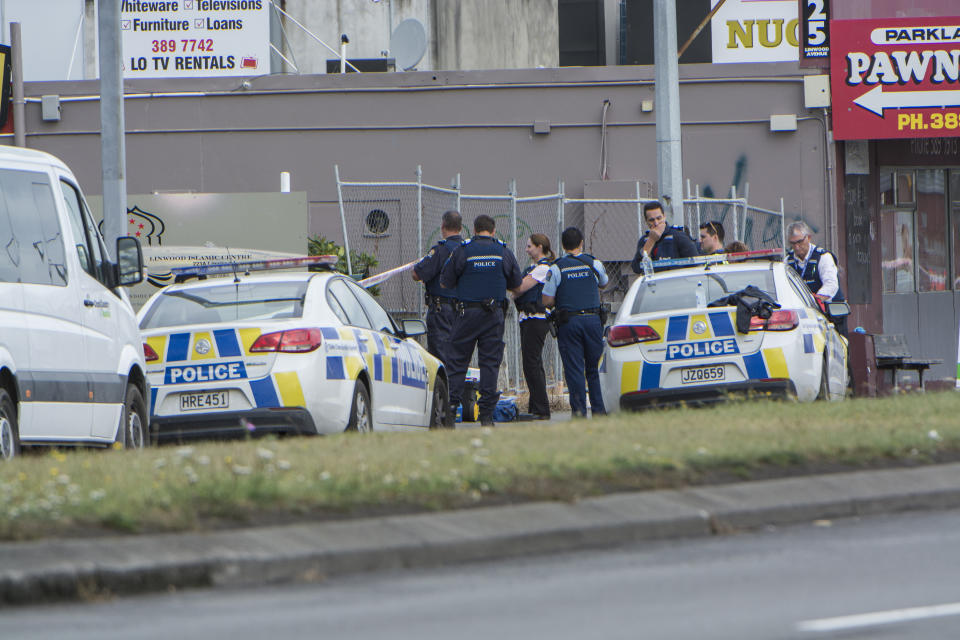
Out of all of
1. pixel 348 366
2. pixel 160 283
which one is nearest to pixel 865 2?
pixel 160 283

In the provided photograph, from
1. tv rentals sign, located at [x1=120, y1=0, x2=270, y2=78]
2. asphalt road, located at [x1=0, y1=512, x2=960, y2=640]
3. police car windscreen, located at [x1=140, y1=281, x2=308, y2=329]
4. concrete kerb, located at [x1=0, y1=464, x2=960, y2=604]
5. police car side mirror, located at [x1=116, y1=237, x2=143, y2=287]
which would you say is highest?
tv rentals sign, located at [x1=120, y1=0, x2=270, y2=78]

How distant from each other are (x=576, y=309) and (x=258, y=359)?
4.27m

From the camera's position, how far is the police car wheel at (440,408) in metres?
13.4

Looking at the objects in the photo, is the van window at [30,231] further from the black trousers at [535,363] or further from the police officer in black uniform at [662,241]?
the police officer in black uniform at [662,241]

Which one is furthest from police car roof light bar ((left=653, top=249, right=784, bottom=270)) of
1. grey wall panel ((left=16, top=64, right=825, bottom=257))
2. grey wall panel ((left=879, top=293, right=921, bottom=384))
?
grey wall panel ((left=879, top=293, right=921, bottom=384))

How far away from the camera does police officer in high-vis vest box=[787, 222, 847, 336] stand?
48.6 feet

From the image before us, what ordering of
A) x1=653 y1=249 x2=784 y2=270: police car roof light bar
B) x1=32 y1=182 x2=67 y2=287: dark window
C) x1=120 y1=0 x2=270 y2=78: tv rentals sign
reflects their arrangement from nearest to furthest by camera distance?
x1=32 y1=182 x2=67 y2=287: dark window
x1=653 y1=249 x2=784 y2=270: police car roof light bar
x1=120 y1=0 x2=270 y2=78: tv rentals sign

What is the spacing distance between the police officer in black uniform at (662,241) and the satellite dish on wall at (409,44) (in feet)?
33.5

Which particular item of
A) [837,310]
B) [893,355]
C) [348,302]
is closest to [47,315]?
[348,302]

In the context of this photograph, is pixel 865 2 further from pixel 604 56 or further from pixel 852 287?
pixel 604 56

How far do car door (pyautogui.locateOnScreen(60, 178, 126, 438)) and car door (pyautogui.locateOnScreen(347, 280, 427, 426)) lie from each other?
2575 mm

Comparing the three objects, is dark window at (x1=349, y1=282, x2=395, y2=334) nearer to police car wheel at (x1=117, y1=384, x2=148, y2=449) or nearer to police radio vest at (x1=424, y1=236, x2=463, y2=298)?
police radio vest at (x1=424, y1=236, x2=463, y2=298)

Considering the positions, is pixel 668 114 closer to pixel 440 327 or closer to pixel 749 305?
pixel 440 327

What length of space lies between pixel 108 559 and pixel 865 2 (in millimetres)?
20316
